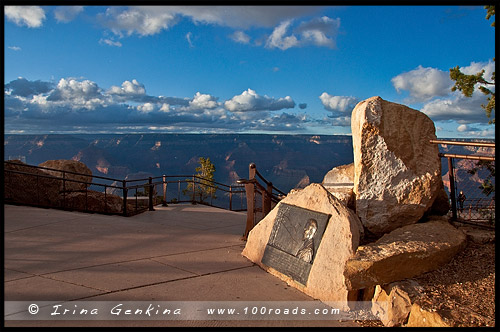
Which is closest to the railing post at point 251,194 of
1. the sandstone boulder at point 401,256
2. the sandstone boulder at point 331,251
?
the sandstone boulder at point 331,251

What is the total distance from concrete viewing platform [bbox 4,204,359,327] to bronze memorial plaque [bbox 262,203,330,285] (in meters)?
0.21

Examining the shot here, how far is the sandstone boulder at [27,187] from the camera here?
10457 millimetres

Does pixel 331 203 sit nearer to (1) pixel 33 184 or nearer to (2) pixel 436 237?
(2) pixel 436 237

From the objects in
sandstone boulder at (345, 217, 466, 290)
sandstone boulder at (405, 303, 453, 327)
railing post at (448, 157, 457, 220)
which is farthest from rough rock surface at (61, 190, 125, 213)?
sandstone boulder at (405, 303, 453, 327)

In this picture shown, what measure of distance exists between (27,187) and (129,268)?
7.93 m

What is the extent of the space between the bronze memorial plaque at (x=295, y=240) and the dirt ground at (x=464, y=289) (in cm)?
102

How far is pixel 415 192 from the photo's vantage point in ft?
16.6

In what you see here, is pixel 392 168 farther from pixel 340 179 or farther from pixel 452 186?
pixel 340 179

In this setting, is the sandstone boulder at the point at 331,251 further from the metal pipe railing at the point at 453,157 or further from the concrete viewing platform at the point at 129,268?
the metal pipe railing at the point at 453,157

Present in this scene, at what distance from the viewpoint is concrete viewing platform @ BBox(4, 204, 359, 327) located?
4.01 m

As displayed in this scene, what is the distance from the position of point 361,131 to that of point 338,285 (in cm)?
212

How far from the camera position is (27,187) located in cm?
1131

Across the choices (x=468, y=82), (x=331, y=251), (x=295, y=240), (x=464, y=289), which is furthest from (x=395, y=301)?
(x=468, y=82)

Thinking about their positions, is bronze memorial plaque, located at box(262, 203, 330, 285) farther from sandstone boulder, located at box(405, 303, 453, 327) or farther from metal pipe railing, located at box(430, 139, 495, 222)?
metal pipe railing, located at box(430, 139, 495, 222)
